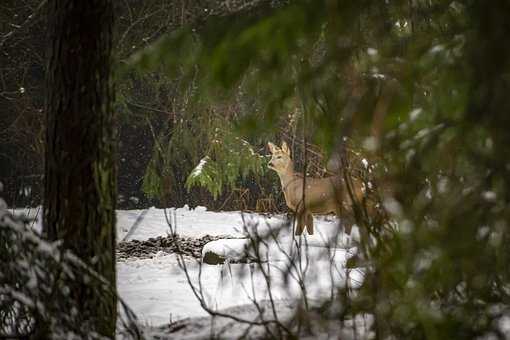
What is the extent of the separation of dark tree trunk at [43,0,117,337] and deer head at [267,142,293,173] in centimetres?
570

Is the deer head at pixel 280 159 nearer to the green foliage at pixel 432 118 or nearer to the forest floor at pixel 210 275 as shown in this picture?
the forest floor at pixel 210 275

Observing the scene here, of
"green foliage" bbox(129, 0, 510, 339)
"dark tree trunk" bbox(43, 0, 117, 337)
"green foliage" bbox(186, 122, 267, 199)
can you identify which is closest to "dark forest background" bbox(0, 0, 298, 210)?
"green foliage" bbox(186, 122, 267, 199)

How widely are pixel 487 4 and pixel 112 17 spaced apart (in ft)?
7.75

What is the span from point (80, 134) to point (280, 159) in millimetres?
5899

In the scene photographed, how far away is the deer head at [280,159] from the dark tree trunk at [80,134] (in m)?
5.70

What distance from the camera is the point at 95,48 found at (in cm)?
347

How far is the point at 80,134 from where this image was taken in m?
3.46

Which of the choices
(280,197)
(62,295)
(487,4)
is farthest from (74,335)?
(280,197)

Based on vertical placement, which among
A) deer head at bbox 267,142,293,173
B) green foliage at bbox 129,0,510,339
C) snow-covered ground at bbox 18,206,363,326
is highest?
deer head at bbox 267,142,293,173

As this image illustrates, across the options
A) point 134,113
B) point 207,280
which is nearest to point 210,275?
point 207,280

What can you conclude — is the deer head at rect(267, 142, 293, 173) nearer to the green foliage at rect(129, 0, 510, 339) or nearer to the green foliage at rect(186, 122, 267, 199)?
the green foliage at rect(186, 122, 267, 199)

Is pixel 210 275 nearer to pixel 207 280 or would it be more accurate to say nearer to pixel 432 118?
pixel 207 280

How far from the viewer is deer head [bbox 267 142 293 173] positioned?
9148 millimetres

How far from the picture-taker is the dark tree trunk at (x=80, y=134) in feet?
11.3
